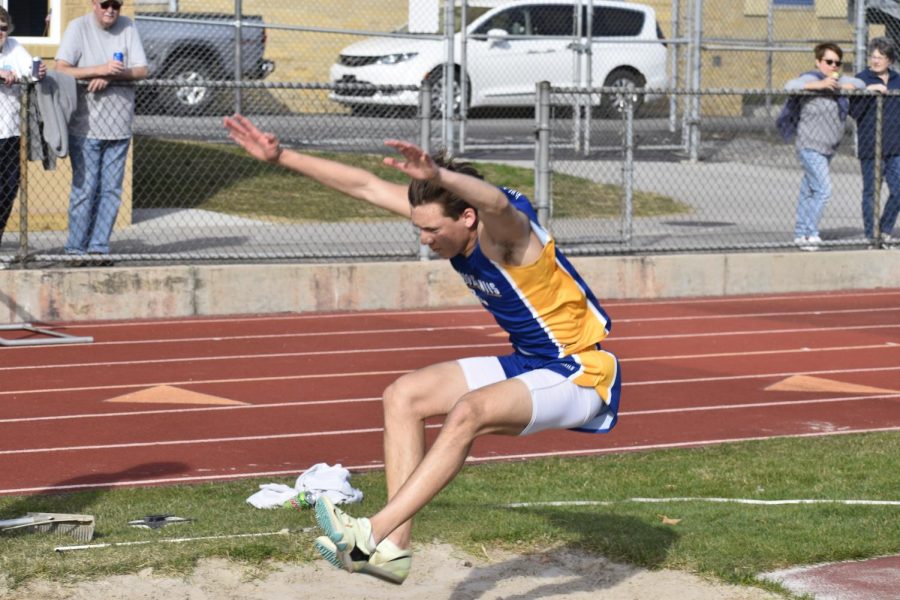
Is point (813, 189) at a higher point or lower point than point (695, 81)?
lower

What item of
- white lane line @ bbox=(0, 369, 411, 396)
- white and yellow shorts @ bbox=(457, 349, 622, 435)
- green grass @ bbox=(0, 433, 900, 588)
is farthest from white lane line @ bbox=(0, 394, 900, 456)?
white and yellow shorts @ bbox=(457, 349, 622, 435)

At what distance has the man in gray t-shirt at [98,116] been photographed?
12.6m

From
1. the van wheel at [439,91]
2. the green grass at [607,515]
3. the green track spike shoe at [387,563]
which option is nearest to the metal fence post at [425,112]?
the green grass at [607,515]

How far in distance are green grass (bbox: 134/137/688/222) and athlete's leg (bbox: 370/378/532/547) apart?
36.4ft

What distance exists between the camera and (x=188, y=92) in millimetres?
19297

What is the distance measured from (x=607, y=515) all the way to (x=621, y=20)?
1657cm

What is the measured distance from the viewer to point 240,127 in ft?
18.3

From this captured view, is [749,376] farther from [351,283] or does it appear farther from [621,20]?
[621,20]

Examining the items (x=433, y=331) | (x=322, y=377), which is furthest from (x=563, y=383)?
(x=433, y=331)

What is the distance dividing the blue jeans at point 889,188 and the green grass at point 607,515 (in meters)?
6.79

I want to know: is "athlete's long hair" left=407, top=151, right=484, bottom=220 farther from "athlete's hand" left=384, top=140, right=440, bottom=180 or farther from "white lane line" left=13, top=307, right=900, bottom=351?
"white lane line" left=13, top=307, right=900, bottom=351

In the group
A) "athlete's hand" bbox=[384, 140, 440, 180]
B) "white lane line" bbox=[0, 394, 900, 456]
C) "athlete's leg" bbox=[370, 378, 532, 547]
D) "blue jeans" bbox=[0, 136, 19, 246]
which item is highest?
"athlete's hand" bbox=[384, 140, 440, 180]

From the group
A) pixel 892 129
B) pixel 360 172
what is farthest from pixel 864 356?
pixel 360 172

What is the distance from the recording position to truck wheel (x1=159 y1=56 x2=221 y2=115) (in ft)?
60.7
